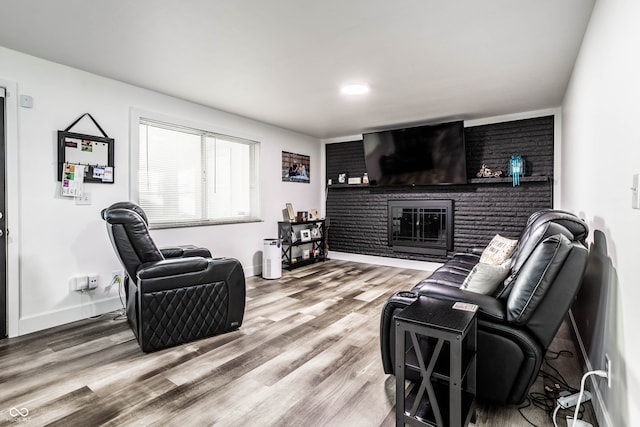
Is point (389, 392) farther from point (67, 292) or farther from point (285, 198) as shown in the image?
point (285, 198)

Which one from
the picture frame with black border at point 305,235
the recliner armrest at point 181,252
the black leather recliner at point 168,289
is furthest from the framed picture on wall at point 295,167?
the black leather recliner at point 168,289

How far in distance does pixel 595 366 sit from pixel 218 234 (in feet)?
13.3

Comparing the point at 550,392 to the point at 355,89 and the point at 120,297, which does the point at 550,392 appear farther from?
the point at 120,297

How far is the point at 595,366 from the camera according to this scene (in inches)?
74.7

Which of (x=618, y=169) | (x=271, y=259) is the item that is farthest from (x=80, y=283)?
(x=618, y=169)

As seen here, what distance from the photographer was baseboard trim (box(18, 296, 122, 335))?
2.86 m

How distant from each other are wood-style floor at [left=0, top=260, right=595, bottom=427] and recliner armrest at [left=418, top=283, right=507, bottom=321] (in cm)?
56

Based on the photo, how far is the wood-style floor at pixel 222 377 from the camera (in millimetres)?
1749

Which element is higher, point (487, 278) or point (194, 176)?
point (194, 176)

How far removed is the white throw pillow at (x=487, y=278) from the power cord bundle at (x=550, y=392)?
642 mm

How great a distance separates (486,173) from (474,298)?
3560 mm

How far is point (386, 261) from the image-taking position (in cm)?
591

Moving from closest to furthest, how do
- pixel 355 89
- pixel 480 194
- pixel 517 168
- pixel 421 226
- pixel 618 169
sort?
pixel 618 169 < pixel 355 89 < pixel 517 168 < pixel 480 194 < pixel 421 226

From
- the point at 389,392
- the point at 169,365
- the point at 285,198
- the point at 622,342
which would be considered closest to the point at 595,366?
the point at 622,342
